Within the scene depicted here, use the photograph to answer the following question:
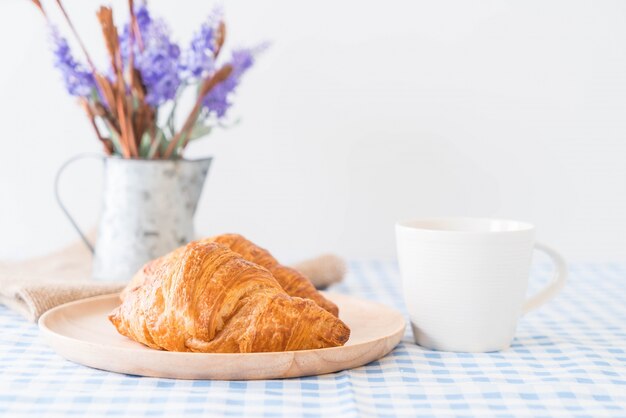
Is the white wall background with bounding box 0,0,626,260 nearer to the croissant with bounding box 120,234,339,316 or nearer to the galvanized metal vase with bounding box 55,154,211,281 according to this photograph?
the galvanized metal vase with bounding box 55,154,211,281

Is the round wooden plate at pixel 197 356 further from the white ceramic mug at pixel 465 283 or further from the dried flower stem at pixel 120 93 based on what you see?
the dried flower stem at pixel 120 93

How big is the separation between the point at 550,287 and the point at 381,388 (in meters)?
0.32

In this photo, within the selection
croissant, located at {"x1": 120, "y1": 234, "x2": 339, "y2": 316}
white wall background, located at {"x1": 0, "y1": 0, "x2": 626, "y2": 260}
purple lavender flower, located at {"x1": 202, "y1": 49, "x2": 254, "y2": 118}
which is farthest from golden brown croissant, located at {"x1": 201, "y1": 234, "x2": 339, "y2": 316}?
white wall background, located at {"x1": 0, "y1": 0, "x2": 626, "y2": 260}

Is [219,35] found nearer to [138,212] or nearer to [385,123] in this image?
[138,212]

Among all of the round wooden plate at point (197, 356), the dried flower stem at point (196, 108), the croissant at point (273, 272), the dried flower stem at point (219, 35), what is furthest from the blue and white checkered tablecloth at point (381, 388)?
the dried flower stem at point (219, 35)

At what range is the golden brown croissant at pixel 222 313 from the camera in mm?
819

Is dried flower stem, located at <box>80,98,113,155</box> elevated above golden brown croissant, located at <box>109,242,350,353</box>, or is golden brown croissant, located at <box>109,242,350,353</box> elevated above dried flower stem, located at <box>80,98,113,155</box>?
dried flower stem, located at <box>80,98,113,155</box>

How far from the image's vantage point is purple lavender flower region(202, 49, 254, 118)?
4.14ft

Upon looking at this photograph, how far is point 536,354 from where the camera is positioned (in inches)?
37.4

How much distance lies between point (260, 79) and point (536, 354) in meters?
0.89

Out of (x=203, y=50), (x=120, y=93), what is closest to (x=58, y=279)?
(x=120, y=93)

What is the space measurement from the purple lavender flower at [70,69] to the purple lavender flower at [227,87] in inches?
6.7

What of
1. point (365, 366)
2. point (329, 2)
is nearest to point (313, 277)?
point (365, 366)

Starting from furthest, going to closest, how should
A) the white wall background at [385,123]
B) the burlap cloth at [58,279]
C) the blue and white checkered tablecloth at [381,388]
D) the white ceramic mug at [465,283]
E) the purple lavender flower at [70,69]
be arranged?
the white wall background at [385,123] < the purple lavender flower at [70,69] < the burlap cloth at [58,279] < the white ceramic mug at [465,283] < the blue and white checkered tablecloth at [381,388]
